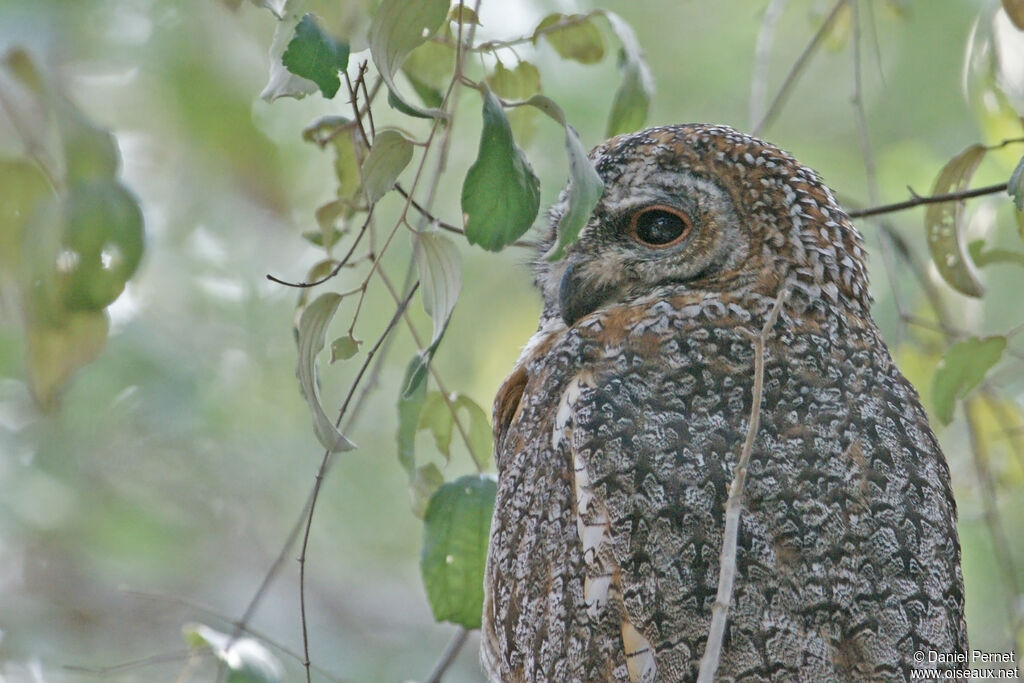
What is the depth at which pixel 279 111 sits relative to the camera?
532cm

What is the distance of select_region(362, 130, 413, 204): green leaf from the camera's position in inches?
74.2

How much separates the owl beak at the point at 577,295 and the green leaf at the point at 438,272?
605mm

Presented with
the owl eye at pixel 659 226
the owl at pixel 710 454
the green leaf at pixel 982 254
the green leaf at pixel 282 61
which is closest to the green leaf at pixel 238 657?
the owl at pixel 710 454

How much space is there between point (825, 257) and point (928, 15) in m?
4.22

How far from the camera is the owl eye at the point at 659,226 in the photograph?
2436mm

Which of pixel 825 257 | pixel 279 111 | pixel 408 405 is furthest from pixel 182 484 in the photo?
pixel 825 257

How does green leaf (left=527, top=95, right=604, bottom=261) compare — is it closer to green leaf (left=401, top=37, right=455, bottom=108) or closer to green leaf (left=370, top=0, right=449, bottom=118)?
green leaf (left=370, top=0, right=449, bottom=118)

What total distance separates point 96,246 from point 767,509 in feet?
4.01

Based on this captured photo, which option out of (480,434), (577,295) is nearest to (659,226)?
(577,295)

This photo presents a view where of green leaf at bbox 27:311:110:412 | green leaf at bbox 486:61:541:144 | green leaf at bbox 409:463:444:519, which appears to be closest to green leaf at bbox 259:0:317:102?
green leaf at bbox 27:311:110:412

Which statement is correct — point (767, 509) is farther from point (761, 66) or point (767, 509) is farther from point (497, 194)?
point (761, 66)

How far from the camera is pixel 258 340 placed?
18.1 feet

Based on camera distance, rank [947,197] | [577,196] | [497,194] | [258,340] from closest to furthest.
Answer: [577,196]
[497,194]
[947,197]
[258,340]

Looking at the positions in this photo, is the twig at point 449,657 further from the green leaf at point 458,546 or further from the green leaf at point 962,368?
the green leaf at point 962,368
